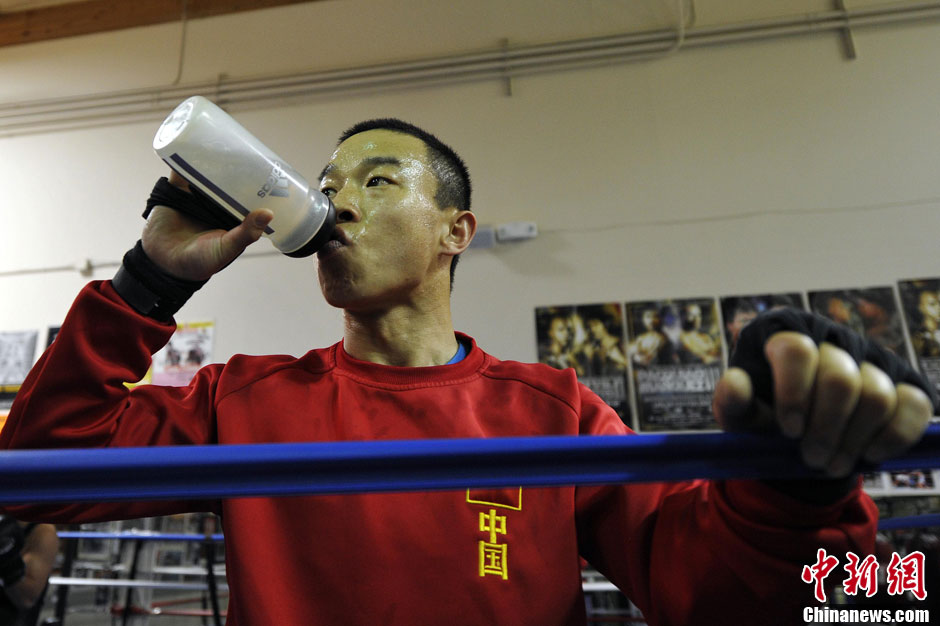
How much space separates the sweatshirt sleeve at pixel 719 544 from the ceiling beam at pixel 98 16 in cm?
464

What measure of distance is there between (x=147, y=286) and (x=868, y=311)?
11.8 ft

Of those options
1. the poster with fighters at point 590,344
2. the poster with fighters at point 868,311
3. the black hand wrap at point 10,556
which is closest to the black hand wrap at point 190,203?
the black hand wrap at point 10,556

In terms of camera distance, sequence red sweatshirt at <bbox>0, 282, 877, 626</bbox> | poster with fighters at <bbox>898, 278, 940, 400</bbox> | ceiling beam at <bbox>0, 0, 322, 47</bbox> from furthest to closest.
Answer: ceiling beam at <bbox>0, 0, 322, 47</bbox> < poster with fighters at <bbox>898, 278, 940, 400</bbox> < red sweatshirt at <bbox>0, 282, 877, 626</bbox>

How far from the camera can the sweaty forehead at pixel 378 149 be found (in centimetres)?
121

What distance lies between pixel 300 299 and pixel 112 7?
2.84 m

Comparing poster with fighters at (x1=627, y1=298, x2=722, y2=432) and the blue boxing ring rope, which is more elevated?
poster with fighters at (x1=627, y1=298, x2=722, y2=432)

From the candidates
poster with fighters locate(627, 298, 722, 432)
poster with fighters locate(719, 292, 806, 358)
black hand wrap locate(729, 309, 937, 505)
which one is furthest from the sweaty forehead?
poster with fighters locate(719, 292, 806, 358)

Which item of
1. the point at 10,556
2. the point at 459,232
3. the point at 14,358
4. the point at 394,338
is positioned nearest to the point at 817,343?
the point at 394,338

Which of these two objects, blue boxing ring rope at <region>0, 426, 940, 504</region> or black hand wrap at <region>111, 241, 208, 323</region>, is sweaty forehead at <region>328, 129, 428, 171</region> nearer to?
black hand wrap at <region>111, 241, 208, 323</region>

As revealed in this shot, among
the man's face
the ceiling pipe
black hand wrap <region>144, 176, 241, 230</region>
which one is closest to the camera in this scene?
black hand wrap <region>144, 176, 241, 230</region>

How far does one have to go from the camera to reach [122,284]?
84cm

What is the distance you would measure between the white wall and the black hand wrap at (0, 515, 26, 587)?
194 centimetres

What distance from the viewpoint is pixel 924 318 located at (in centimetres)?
325

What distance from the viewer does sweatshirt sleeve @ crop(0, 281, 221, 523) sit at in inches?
31.7
